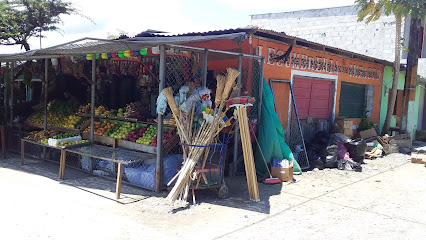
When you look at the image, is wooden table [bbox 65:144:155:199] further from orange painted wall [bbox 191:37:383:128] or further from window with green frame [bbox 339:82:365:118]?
window with green frame [bbox 339:82:365:118]

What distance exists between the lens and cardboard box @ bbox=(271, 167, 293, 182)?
24.7 feet

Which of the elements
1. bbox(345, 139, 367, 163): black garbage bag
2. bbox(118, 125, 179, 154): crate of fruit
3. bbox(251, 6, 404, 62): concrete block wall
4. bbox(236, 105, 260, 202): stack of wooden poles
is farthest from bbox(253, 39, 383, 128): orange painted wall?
bbox(251, 6, 404, 62): concrete block wall

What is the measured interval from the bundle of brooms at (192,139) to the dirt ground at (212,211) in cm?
32

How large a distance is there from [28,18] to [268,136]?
556 inches

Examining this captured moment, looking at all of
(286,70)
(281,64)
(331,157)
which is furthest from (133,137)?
(331,157)

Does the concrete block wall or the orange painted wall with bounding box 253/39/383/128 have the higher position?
the concrete block wall

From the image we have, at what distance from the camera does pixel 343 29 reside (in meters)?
16.7

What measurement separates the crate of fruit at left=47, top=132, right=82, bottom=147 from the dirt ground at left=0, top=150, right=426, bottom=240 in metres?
0.68

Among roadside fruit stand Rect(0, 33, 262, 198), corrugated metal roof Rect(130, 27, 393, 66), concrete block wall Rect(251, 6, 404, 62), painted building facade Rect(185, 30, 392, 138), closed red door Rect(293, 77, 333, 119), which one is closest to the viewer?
roadside fruit stand Rect(0, 33, 262, 198)

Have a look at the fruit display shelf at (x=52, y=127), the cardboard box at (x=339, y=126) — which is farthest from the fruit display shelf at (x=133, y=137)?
the cardboard box at (x=339, y=126)

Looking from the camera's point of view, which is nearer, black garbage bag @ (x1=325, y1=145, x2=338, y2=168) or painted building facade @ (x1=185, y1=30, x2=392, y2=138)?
painted building facade @ (x1=185, y1=30, x2=392, y2=138)

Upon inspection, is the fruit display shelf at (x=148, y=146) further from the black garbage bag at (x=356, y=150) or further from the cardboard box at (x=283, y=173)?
the black garbage bag at (x=356, y=150)

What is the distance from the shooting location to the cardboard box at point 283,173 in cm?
753

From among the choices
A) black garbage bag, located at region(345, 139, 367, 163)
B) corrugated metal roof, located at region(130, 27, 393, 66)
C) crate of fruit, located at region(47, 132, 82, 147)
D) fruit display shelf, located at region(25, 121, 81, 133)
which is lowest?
black garbage bag, located at region(345, 139, 367, 163)
